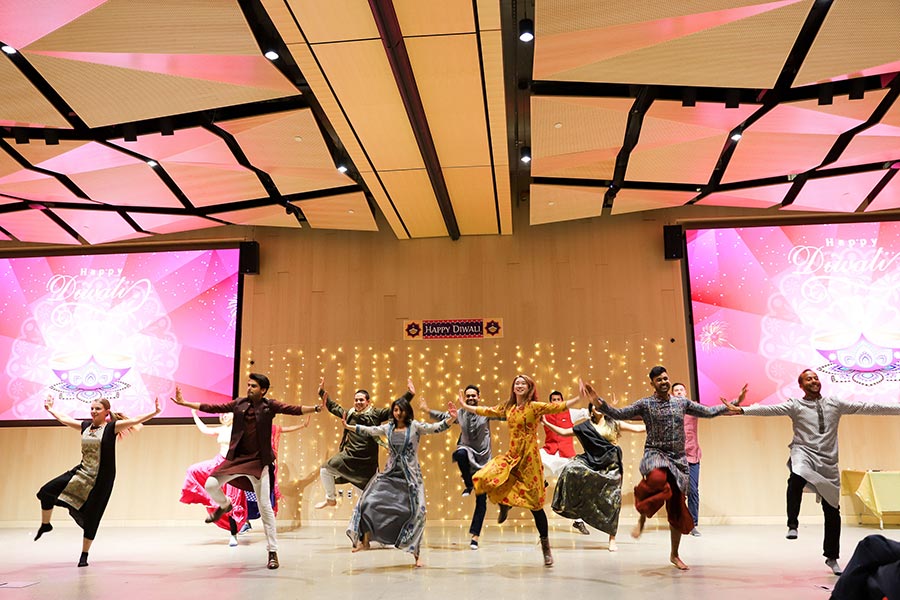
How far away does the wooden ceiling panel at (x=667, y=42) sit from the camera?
4.43 metres

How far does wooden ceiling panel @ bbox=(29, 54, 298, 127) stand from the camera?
504cm

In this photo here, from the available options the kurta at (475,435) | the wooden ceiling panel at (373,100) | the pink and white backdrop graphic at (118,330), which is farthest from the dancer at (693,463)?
the pink and white backdrop graphic at (118,330)

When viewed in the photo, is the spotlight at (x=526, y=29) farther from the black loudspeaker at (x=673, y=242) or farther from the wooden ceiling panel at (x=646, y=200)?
the black loudspeaker at (x=673, y=242)

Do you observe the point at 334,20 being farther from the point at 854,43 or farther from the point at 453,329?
the point at 453,329

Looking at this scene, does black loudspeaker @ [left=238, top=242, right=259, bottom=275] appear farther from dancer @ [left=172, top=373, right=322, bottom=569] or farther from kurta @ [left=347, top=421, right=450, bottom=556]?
kurta @ [left=347, top=421, right=450, bottom=556]

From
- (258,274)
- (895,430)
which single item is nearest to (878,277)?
(895,430)

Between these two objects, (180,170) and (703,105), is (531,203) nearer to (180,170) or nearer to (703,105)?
(703,105)

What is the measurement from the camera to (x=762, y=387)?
8.59 metres

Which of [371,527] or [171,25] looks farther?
[371,527]

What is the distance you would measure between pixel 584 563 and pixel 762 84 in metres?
3.93

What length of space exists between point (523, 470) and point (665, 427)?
3.54 feet

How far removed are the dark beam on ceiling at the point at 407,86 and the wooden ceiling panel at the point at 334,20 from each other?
0.07m

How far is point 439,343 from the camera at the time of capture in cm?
913

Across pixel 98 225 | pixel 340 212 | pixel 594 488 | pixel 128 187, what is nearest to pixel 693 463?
pixel 594 488
